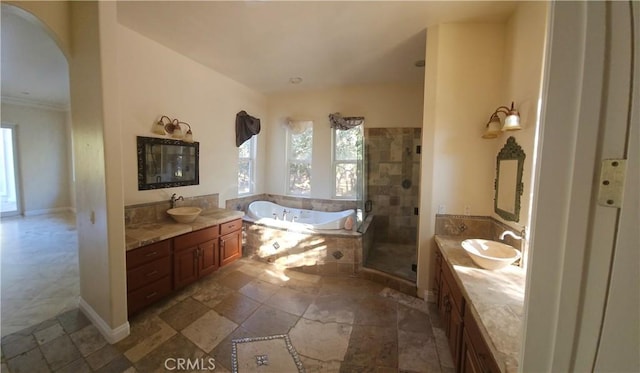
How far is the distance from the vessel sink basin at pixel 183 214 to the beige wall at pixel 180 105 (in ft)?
0.75

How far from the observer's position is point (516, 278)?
1.54 m

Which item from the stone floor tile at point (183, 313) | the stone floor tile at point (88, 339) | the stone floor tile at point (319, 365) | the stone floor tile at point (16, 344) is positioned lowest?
the stone floor tile at point (319, 365)

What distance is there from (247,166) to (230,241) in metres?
1.67

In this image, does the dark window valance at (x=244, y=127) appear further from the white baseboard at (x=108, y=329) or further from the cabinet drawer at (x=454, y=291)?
the cabinet drawer at (x=454, y=291)

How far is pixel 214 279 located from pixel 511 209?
330 cm

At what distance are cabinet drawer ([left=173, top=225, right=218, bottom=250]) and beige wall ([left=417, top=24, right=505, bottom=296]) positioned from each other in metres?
2.57

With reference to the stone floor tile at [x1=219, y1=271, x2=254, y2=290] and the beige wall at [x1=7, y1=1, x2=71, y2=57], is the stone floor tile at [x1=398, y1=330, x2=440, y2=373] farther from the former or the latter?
the beige wall at [x1=7, y1=1, x2=71, y2=57]

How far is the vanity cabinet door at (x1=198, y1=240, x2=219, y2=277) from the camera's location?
282 cm

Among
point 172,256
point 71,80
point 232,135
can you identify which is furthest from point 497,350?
point 232,135

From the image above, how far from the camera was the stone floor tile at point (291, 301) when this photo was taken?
2.39 m

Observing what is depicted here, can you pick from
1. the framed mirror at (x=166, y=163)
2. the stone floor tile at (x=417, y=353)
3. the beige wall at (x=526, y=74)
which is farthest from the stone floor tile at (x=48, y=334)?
the beige wall at (x=526, y=74)

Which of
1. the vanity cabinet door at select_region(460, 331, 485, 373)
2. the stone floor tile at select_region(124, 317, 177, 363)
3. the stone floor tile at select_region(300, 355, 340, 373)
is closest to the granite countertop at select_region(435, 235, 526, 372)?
the vanity cabinet door at select_region(460, 331, 485, 373)

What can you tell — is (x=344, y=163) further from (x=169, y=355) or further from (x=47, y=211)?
(x=47, y=211)

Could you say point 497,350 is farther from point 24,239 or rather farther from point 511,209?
point 24,239
